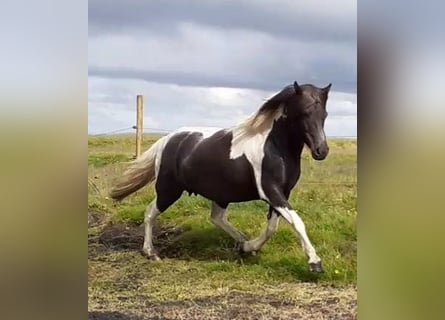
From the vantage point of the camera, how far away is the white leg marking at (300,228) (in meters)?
1.81

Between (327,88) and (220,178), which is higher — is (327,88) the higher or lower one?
the higher one

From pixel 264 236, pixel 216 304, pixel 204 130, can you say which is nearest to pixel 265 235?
pixel 264 236

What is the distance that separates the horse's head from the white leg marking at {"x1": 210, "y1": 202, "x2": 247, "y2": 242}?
0.29 metres

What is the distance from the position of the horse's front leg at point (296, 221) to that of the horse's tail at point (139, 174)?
1.10 feet

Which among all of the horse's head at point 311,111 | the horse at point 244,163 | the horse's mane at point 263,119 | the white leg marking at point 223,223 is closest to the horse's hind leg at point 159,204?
the horse at point 244,163

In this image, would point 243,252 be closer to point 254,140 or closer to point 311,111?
point 254,140

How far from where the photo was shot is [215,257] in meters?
1.86

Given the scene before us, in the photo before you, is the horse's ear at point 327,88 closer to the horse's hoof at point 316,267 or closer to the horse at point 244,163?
the horse at point 244,163

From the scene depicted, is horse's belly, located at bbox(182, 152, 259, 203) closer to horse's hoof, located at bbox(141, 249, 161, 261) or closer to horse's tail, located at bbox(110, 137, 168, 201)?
horse's tail, located at bbox(110, 137, 168, 201)

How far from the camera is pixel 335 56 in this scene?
5.85ft

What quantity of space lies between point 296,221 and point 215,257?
0.25m

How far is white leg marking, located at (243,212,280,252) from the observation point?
1.83m
